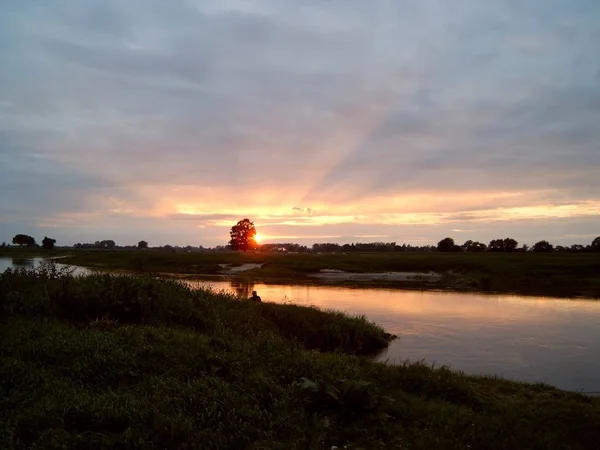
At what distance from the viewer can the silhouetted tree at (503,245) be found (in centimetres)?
11269

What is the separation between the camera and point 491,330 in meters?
24.2

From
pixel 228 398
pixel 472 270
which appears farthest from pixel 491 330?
pixel 472 270

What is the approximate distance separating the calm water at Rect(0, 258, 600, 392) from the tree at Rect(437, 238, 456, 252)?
88221 millimetres

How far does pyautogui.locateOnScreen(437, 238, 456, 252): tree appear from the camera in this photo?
125925mm

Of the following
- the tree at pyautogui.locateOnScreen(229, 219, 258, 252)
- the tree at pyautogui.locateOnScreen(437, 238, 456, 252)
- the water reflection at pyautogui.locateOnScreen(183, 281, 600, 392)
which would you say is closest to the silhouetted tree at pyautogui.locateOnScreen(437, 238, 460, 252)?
the tree at pyautogui.locateOnScreen(437, 238, 456, 252)


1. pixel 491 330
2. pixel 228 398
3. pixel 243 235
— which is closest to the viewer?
pixel 228 398

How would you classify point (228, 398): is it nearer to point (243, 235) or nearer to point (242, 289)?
point (242, 289)

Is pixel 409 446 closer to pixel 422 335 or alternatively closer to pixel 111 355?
pixel 111 355

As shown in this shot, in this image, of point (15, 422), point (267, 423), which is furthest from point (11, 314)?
point (267, 423)

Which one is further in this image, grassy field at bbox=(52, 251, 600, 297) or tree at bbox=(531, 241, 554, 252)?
tree at bbox=(531, 241, 554, 252)

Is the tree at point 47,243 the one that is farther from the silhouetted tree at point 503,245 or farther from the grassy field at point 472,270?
the silhouetted tree at point 503,245

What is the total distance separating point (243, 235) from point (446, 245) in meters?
56.4

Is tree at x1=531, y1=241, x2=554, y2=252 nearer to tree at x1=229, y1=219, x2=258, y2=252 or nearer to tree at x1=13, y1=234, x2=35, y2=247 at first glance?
tree at x1=229, y1=219, x2=258, y2=252

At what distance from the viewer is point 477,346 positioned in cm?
2012
